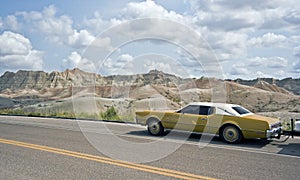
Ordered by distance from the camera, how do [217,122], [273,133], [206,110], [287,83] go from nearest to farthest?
[273,133], [217,122], [206,110], [287,83]

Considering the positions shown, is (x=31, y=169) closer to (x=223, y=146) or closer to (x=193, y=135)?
(x=223, y=146)

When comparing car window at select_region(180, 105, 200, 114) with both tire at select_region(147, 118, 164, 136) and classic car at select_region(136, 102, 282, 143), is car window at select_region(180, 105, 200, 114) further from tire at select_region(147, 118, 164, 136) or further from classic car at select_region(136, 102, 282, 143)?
tire at select_region(147, 118, 164, 136)

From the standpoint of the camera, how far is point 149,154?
8.37 meters

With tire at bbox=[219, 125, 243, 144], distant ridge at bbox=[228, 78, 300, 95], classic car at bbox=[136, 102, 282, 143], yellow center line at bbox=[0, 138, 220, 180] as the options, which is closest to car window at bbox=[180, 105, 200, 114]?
classic car at bbox=[136, 102, 282, 143]

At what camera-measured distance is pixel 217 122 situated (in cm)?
1057

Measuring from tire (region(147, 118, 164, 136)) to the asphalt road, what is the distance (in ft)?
1.20

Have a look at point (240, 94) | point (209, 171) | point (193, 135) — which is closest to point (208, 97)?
point (240, 94)

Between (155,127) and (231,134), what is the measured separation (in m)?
2.76

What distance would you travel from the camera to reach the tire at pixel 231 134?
10124 millimetres

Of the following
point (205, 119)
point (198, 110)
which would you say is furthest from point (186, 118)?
point (205, 119)

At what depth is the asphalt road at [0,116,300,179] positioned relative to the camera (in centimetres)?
649

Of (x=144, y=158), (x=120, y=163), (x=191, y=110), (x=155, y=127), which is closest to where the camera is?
(x=120, y=163)

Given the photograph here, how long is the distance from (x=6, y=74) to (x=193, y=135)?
10618 centimetres

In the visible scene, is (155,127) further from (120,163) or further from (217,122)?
(120,163)
